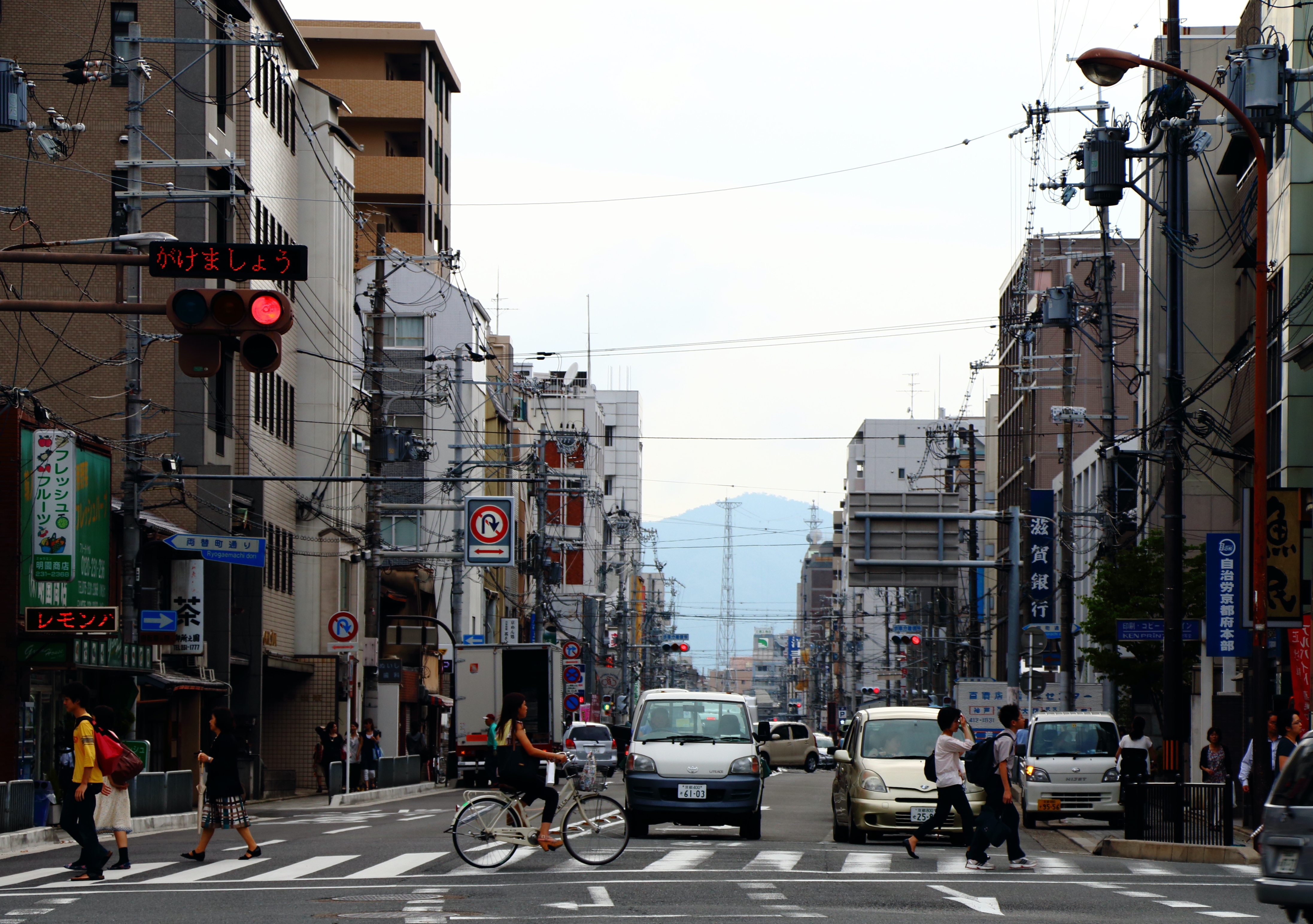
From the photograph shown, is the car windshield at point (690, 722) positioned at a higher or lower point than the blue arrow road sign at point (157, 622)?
lower

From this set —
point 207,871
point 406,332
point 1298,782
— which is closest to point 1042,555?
point 406,332

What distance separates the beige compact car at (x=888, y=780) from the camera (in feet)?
77.2

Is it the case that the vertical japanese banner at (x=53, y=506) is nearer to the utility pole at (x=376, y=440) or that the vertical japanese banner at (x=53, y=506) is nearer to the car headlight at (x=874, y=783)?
the utility pole at (x=376, y=440)

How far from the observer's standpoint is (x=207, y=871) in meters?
19.8

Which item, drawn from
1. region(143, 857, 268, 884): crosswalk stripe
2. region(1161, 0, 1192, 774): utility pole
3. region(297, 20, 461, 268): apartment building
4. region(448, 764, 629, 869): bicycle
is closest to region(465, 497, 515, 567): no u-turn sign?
region(1161, 0, 1192, 774): utility pole

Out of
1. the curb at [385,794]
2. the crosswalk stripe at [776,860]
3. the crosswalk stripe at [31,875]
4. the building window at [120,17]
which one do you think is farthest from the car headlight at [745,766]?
the building window at [120,17]

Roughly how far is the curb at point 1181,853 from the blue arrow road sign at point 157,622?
17535 mm

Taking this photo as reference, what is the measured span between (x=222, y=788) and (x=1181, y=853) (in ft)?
37.4

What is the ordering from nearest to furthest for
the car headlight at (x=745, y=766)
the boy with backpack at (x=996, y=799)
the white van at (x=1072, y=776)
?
1. the boy with backpack at (x=996, y=799)
2. the car headlight at (x=745, y=766)
3. the white van at (x=1072, y=776)

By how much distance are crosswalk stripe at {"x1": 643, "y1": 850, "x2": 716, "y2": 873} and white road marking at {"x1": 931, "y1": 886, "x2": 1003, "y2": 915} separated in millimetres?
3137

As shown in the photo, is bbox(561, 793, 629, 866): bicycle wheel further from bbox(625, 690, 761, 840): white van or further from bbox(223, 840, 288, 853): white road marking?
bbox(223, 840, 288, 853): white road marking

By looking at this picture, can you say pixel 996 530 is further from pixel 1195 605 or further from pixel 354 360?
pixel 1195 605

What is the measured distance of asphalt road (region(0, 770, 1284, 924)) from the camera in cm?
1472

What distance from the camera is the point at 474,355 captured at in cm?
5759
